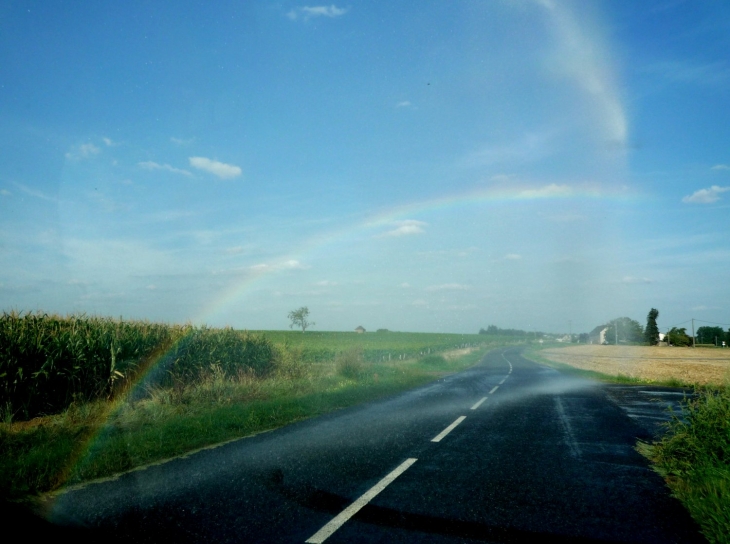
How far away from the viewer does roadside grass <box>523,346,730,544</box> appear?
4.32 m

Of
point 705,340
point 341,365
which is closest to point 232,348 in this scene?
point 341,365

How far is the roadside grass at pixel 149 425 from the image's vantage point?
6.18 metres

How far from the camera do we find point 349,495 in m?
5.16

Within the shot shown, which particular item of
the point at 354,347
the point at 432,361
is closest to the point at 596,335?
the point at 432,361

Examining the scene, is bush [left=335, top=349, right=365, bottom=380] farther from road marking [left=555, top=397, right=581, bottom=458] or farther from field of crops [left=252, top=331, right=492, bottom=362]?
road marking [left=555, top=397, right=581, bottom=458]

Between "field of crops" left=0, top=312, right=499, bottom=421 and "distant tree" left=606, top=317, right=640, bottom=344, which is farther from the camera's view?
"distant tree" left=606, top=317, right=640, bottom=344

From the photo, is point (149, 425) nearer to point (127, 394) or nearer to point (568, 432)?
point (127, 394)

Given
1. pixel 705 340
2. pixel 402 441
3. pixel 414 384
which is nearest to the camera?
pixel 402 441

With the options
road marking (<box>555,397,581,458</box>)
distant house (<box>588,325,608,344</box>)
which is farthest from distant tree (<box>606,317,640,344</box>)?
road marking (<box>555,397,581,458</box>)

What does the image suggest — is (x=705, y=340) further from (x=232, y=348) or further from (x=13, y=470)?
(x=13, y=470)

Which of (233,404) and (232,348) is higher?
(232,348)

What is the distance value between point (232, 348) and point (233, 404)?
5.56 m

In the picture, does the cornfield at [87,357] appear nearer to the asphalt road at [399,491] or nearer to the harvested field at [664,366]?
the asphalt road at [399,491]

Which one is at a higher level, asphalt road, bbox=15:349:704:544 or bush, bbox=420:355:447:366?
asphalt road, bbox=15:349:704:544
